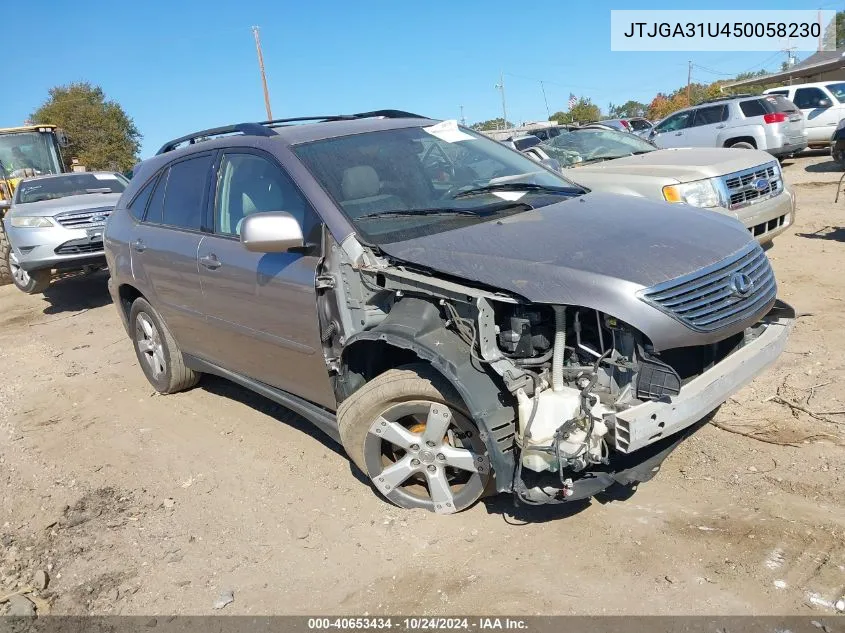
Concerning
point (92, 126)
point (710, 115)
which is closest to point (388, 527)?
point (710, 115)

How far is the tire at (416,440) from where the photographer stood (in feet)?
9.71

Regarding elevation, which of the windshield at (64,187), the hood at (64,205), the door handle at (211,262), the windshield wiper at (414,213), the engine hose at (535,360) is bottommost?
the engine hose at (535,360)

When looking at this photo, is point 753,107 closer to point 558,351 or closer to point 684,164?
point 684,164

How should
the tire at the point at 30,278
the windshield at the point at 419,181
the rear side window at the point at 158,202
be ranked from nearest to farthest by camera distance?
the windshield at the point at 419,181
the rear side window at the point at 158,202
the tire at the point at 30,278

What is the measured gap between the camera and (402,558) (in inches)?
119

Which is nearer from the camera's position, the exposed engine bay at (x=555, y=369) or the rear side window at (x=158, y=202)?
the exposed engine bay at (x=555, y=369)

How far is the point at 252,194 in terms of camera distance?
388cm

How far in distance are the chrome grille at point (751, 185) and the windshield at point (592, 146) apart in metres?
1.97

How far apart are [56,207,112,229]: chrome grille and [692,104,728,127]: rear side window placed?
40.0 ft

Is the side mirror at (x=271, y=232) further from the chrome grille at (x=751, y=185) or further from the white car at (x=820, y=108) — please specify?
the white car at (x=820, y=108)

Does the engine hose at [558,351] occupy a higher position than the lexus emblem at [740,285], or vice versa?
the lexus emblem at [740,285]

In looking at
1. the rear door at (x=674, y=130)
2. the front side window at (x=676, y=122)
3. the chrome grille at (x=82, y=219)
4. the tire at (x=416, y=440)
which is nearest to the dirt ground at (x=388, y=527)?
the tire at (x=416, y=440)

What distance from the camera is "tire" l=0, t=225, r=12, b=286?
11.1 meters

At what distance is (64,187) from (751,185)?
10.2 meters
